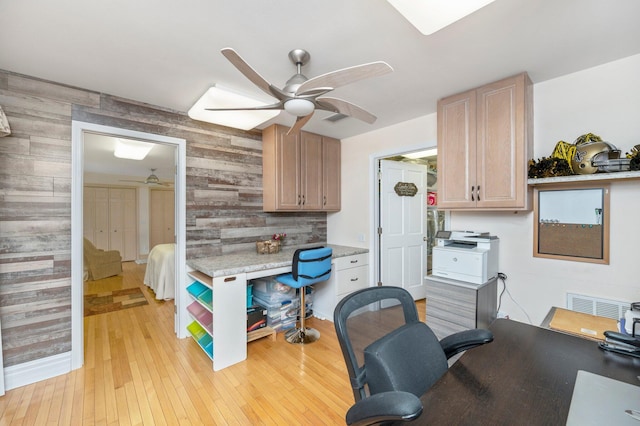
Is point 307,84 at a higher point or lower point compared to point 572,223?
higher

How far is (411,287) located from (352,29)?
3.28 meters

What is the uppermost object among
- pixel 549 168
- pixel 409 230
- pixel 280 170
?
pixel 280 170

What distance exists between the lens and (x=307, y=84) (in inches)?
56.9

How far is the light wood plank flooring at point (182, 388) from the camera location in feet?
5.85

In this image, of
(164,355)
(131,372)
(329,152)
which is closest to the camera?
(131,372)

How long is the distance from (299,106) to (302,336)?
7.41 ft

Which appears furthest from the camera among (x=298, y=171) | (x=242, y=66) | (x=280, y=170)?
(x=298, y=171)

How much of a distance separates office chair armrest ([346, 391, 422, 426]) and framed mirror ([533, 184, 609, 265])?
215 centimetres

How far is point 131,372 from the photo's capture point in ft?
7.38

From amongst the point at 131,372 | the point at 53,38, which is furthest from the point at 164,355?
the point at 53,38

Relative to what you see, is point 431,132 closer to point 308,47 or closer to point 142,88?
point 308,47

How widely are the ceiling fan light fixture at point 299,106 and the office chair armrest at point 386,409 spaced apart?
1.52 m

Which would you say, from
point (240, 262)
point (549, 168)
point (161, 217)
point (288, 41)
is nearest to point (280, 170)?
point (240, 262)

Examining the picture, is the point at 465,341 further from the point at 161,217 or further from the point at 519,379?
the point at 161,217
